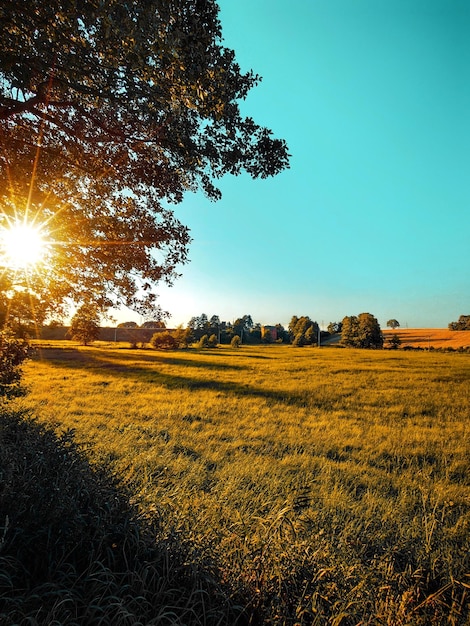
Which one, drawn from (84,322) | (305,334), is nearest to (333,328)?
(305,334)

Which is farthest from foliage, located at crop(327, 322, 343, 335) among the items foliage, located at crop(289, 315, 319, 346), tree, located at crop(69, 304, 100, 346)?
tree, located at crop(69, 304, 100, 346)

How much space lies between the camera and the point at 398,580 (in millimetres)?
3350

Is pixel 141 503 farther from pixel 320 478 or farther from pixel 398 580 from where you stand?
pixel 320 478

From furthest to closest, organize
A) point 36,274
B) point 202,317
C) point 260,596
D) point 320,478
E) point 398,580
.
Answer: point 202,317, point 36,274, point 320,478, point 398,580, point 260,596

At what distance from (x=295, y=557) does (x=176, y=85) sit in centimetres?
687

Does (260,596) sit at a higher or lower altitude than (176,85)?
lower

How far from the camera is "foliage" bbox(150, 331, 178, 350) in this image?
76312 millimetres

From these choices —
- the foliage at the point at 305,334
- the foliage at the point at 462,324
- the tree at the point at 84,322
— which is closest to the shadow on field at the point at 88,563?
the tree at the point at 84,322

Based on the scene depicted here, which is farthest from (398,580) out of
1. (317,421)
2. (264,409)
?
(264,409)

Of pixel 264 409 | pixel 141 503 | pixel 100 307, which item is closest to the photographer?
pixel 141 503

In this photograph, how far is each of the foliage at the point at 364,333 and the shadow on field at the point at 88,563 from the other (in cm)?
9742

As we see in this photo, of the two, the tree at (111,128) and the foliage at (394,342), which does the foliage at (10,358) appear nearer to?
the tree at (111,128)

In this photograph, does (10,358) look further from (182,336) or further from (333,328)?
(333,328)

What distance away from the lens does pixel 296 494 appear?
6.25 metres
